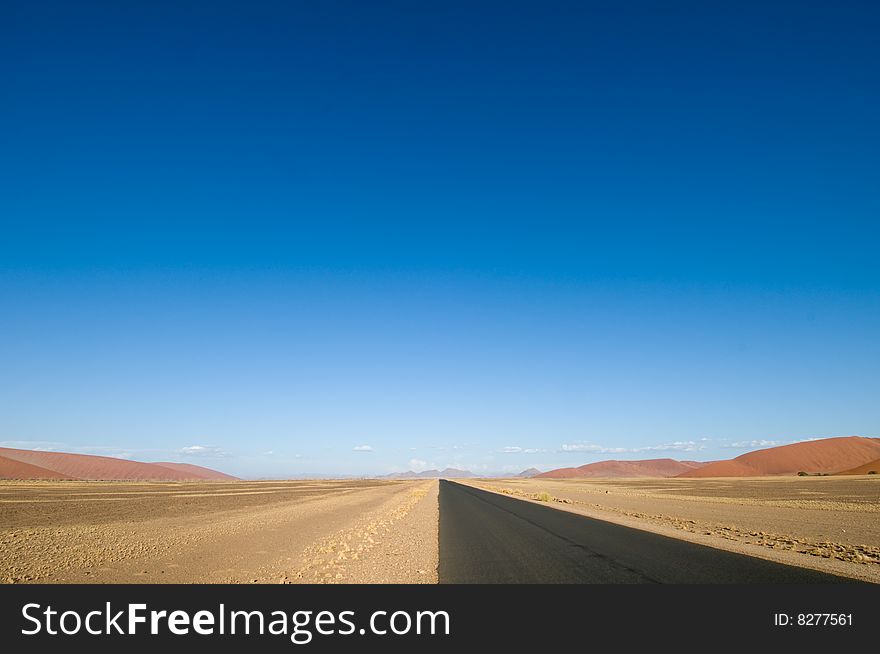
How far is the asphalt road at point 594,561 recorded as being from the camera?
35.7 ft

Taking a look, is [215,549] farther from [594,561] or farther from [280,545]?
[594,561]

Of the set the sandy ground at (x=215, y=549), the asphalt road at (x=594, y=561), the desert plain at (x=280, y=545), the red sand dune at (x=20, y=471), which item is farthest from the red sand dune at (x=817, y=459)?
the red sand dune at (x=20, y=471)

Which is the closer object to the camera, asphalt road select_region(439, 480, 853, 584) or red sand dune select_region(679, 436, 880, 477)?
asphalt road select_region(439, 480, 853, 584)

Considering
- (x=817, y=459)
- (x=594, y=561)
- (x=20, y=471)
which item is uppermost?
(x=594, y=561)

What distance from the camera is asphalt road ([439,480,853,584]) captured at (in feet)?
35.7

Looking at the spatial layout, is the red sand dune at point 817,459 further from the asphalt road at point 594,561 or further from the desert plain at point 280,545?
the asphalt road at point 594,561

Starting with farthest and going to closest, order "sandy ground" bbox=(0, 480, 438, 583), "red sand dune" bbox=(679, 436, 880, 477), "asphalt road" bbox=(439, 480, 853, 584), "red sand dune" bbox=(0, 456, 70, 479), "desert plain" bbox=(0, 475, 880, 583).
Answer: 1. "red sand dune" bbox=(679, 436, 880, 477)
2. "red sand dune" bbox=(0, 456, 70, 479)
3. "desert plain" bbox=(0, 475, 880, 583)
4. "sandy ground" bbox=(0, 480, 438, 583)
5. "asphalt road" bbox=(439, 480, 853, 584)

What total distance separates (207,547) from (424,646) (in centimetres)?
1236

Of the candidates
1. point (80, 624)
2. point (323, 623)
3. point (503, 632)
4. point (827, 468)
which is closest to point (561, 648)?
point (503, 632)

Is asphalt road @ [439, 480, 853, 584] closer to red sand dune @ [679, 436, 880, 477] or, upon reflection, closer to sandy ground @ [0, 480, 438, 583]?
sandy ground @ [0, 480, 438, 583]

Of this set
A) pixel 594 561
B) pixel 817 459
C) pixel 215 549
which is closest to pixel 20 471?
pixel 215 549

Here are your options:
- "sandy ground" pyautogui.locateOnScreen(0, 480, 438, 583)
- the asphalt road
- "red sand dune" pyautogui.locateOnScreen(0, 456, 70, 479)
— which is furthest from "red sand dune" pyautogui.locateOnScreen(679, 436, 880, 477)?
"red sand dune" pyautogui.locateOnScreen(0, 456, 70, 479)

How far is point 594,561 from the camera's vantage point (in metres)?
12.8

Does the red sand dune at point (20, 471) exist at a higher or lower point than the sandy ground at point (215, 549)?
lower
